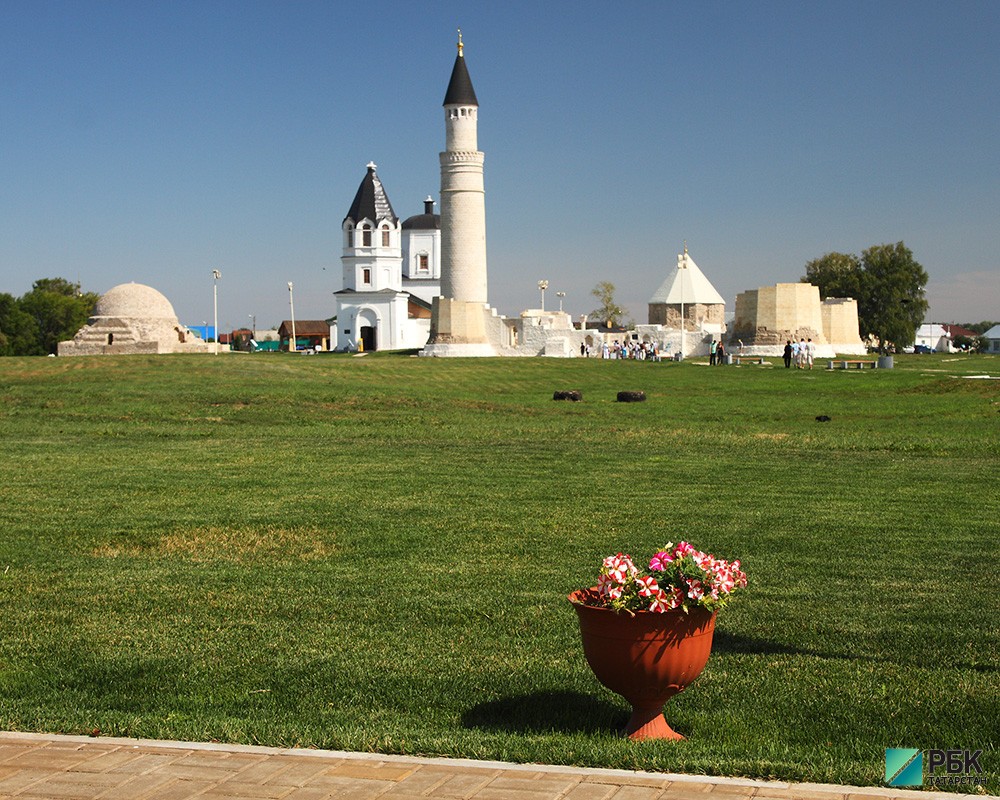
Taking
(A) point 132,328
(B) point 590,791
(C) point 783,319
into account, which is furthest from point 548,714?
(C) point 783,319

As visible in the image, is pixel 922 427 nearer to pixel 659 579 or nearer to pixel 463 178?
pixel 659 579

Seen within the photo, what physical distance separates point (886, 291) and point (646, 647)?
9600 cm

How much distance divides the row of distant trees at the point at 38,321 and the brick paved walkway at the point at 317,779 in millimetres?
90755

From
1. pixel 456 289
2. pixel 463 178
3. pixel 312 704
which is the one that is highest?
pixel 463 178

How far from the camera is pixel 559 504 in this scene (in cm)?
1310

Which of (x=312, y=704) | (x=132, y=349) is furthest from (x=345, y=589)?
Result: (x=132, y=349)

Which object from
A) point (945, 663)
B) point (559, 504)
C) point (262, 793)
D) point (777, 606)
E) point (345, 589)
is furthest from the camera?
point (559, 504)

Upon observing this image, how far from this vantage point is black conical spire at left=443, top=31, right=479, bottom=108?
2832 inches

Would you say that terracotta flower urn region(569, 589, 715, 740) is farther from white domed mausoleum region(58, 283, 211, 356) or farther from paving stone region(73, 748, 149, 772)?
white domed mausoleum region(58, 283, 211, 356)

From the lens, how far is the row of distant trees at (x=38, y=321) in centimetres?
9206

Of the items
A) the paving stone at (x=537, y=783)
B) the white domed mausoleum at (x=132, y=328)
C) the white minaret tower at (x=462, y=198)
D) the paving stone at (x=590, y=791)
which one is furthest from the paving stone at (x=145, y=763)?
the white minaret tower at (x=462, y=198)

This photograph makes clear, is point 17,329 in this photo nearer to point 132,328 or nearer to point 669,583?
point 132,328

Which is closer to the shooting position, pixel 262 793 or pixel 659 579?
pixel 262 793

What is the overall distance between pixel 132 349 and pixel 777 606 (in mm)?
58585
